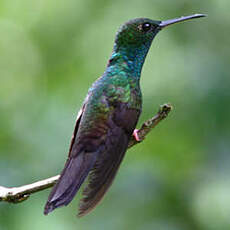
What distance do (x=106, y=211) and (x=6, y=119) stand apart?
1.28 metres

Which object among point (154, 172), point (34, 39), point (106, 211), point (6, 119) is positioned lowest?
point (106, 211)

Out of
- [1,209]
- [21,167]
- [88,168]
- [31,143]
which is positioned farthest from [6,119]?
[88,168]

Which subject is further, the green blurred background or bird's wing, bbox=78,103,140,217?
the green blurred background

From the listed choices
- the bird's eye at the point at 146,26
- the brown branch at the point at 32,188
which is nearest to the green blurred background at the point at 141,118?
the brown branch at the point at 32,188

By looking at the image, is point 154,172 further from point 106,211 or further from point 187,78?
point 187,78

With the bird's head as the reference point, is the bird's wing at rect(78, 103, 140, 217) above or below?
below

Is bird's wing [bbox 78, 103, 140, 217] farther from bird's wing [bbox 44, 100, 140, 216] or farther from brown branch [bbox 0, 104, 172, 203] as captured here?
brown branch [bbox 0, 104, 172, 203]

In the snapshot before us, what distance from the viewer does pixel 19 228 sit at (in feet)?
13.3

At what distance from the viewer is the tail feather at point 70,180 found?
2.90 m

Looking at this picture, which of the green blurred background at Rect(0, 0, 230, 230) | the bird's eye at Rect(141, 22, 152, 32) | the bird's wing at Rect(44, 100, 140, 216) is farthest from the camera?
the green blurred background at Rect(0, 0, 230, 230)

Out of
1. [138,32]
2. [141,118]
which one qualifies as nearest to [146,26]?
[138,32]

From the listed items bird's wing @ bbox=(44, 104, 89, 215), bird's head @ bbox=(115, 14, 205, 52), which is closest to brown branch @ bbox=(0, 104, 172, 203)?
bird's wing @ bbox=(44, 104, 89, 215)

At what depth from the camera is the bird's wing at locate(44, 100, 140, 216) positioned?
3012 millimetres

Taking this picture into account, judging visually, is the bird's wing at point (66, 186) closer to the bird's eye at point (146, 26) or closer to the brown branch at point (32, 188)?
the brown branch at point (32, 188)
